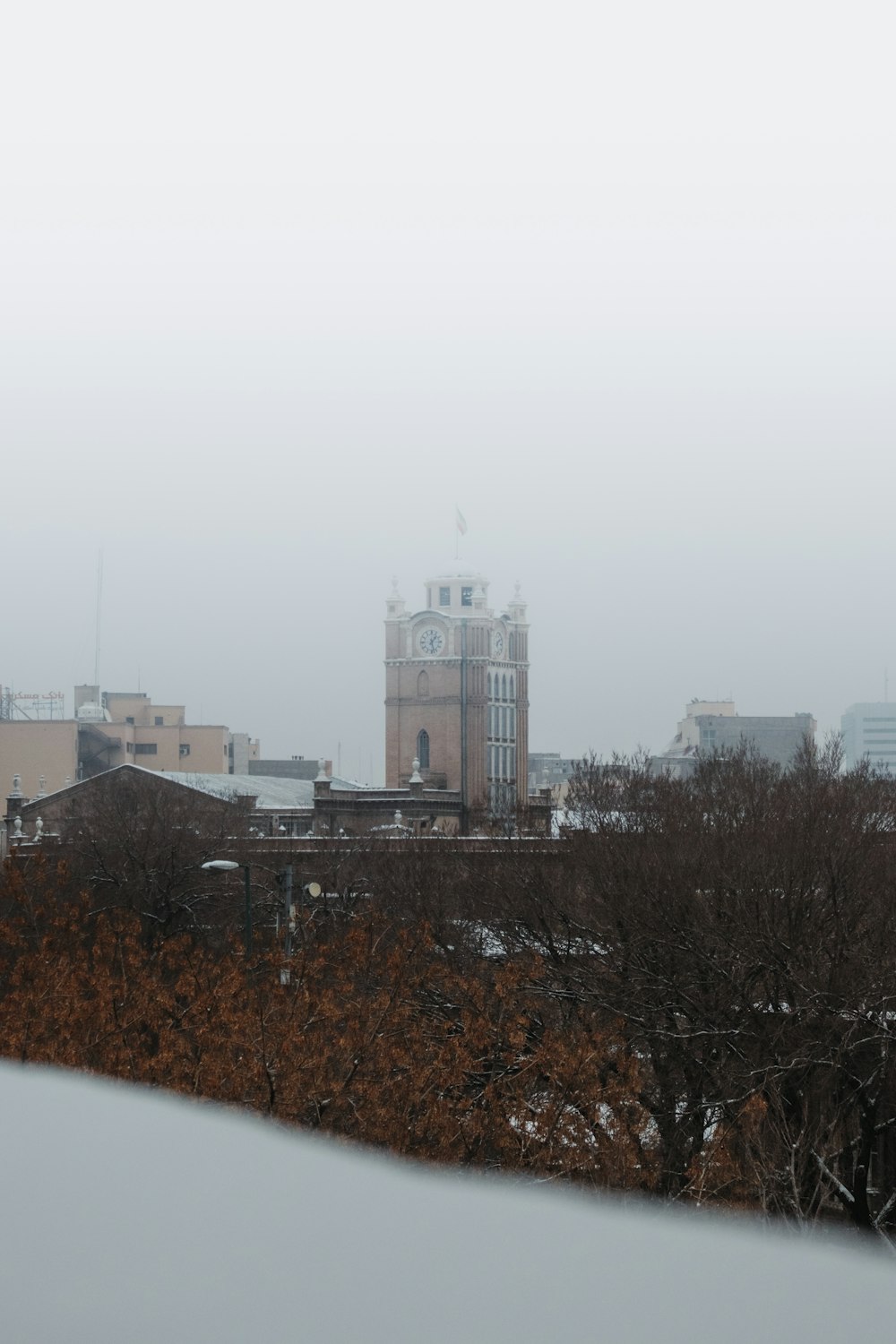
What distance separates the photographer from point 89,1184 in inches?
79.4

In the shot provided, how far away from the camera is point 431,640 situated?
111375 mm

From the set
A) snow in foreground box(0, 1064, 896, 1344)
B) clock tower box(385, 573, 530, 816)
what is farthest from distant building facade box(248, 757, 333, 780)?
snow in foreground box(0, 1064, 896, 1344)

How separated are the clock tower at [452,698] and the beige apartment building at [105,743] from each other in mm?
12721

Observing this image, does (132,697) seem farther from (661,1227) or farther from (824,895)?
(661,1227)

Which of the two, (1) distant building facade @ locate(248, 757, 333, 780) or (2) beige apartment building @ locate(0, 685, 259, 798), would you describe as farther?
(1) distant building facade @ locate(248, 757, 333, 780)

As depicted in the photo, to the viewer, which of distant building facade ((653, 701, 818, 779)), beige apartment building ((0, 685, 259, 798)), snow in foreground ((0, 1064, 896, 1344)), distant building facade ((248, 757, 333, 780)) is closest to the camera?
snow in foreground ((0, 1064, 896, 1344))

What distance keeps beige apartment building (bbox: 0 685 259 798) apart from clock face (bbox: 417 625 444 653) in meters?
15.1

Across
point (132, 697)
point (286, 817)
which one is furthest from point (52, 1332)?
point (132, 697)

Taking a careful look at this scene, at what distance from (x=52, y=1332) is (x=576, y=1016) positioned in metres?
23.3

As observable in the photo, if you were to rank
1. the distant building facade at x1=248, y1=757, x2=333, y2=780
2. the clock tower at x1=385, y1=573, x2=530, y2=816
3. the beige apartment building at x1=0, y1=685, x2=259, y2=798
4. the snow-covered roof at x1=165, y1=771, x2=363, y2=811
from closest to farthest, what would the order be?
the snow-covered roof at x1=165, y1=771, x2=363, y2=811
the beige apartment building at x1=0, y1=685, x2=259, y2=798
the clock tower at x1=385, y1=573, x2=530, y2=816
the distant building facade at x1=248, y1=757, x2=333, y2=780

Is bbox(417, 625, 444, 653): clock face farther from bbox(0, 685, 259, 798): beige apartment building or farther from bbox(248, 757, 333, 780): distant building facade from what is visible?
bbox(248, 757, 333, 780): distant building facade

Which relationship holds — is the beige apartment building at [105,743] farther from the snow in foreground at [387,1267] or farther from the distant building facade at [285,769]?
the snow in foreground at [387,1267]

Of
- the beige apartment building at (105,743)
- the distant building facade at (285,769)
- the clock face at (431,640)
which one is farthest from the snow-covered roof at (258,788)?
the distant building facade at (285,769)

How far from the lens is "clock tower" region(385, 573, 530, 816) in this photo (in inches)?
4277
